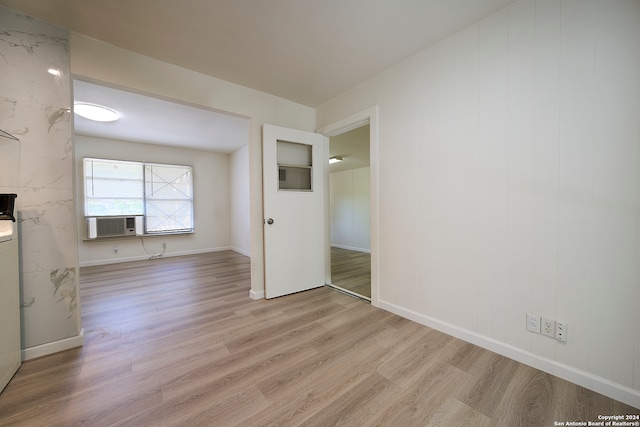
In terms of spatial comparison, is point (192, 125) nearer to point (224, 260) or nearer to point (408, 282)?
point (224, 260)

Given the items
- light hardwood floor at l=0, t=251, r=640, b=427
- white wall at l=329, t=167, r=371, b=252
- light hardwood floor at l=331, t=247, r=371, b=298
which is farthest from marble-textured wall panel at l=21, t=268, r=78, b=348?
white wall at l=329, t=167, r=371, b=252

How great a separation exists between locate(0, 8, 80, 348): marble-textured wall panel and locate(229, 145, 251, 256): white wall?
3503mm

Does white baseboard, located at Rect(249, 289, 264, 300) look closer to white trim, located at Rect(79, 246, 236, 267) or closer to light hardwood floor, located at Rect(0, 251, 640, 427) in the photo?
light hardwood floor, located at Rect(0, 251, 640, 427)

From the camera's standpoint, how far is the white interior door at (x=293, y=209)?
2852mm

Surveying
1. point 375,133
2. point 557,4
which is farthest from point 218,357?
point 557,4

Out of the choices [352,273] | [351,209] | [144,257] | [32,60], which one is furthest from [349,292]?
[144,257]

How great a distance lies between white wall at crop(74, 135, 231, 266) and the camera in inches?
182

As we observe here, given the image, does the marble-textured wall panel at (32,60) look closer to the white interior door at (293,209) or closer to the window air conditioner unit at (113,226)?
the white interior door at (293,209)

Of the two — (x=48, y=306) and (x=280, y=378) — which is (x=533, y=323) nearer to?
(x=280, y=378)

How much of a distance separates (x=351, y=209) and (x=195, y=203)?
164 inches

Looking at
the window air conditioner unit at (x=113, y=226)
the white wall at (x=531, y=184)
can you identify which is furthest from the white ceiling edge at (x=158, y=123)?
the white wall at (x=531, y=184)

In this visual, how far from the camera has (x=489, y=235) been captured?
183cm

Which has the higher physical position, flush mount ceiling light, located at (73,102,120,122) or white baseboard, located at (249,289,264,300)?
flush mount ceiling light, located at (73,102,120,122)

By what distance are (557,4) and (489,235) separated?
153cm
